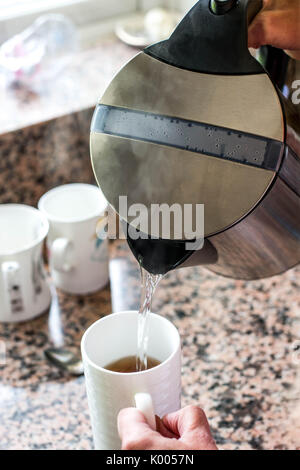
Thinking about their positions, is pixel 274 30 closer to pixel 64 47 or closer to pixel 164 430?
pixel 164 430

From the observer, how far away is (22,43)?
1.12 meters

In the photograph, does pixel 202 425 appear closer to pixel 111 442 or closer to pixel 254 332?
pixel 111 442

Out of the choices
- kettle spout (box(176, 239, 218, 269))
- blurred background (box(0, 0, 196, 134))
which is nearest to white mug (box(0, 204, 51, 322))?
blurred background (box(0, 0, 196, 134))

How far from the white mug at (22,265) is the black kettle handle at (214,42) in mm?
384

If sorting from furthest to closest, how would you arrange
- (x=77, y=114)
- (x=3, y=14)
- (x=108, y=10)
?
(x=108, y=10), (x=3, y=14), (x=77, y=114)

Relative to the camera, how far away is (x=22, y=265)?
864 mm

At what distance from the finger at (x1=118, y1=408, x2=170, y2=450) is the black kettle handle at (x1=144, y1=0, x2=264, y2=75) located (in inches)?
11.7

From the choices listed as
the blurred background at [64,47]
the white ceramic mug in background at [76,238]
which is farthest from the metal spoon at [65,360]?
the blurred background at [64,47]

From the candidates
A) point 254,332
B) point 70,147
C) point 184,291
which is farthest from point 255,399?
point 70,147

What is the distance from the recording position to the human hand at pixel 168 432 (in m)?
0.56

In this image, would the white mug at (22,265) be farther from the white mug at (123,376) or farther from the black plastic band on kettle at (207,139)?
the black plastic band on kettle at (207,139)

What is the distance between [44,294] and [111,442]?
0.30m

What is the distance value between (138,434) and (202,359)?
295mm

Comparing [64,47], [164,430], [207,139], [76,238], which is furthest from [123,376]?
[64,47]
